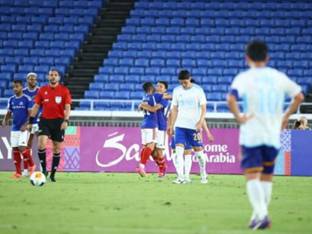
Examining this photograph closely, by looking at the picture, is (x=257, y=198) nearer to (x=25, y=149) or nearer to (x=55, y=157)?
(x=55, y=157)

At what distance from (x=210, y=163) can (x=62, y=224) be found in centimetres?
1529

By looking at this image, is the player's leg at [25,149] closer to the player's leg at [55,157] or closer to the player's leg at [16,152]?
the player's leg at [16,152]

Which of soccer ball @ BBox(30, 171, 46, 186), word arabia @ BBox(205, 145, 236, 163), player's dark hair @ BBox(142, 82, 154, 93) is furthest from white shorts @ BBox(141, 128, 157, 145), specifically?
soccer ball @ BBox(30, 171, 46, 186)

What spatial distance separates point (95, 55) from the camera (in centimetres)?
3359

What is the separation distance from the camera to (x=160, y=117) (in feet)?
68.2

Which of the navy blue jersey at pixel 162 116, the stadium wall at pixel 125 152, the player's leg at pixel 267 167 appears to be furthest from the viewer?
the stadium wall at pixel 125 152

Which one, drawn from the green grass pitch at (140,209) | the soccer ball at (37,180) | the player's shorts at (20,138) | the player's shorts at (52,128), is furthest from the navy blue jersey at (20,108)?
the soccer ball at (37,180)

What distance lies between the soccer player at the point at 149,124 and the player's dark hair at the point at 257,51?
11.3m

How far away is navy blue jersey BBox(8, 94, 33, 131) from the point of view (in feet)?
62.5

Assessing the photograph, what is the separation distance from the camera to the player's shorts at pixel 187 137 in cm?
1719

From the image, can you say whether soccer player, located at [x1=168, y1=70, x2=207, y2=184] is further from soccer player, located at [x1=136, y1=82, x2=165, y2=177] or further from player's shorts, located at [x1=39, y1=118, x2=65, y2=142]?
soccer player, located at [x1=136, y1=82, x2=165, y2=177]

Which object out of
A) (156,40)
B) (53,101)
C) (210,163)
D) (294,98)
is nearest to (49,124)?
(53,101)

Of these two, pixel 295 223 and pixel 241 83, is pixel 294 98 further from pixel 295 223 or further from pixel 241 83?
pixel 295 223

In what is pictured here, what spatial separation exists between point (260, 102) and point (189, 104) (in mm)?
8276
